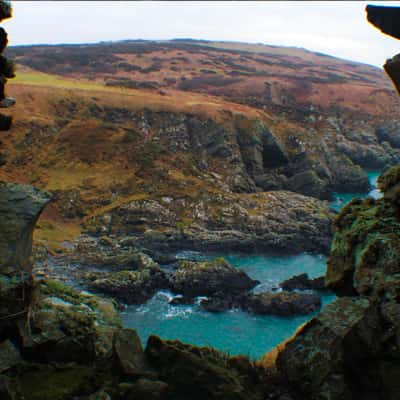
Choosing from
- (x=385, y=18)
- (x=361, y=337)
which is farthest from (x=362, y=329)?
(x=385, y=18)

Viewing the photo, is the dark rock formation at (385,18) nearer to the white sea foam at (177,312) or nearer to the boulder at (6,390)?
the boulder at (6,390)

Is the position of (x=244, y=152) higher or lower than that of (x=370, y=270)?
lower

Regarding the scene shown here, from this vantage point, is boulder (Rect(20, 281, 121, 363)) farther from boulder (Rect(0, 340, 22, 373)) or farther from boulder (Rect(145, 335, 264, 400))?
boulder (Rect(145, 335, 264, 400))

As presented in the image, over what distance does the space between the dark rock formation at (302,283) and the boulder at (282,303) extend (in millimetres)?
2930

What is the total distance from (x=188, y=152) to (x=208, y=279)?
1501 inches

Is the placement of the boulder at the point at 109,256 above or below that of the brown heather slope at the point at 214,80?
below

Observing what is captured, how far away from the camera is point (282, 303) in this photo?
4688 cm

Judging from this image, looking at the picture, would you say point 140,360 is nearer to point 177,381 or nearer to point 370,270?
point 177,381

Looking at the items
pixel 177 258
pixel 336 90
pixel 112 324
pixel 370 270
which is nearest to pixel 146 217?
pixel 177 258

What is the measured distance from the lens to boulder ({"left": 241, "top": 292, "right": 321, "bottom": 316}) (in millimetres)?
46375

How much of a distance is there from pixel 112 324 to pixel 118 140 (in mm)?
66128

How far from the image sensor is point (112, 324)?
58.9ft

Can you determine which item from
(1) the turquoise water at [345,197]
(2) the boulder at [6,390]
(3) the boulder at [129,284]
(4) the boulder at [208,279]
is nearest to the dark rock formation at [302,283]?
(4) the boulder at [208,279]

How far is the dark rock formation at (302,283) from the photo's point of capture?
51.6 metres
